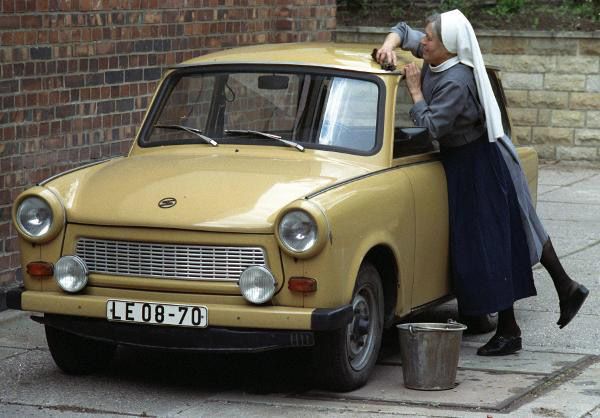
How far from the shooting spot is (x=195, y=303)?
649 cm

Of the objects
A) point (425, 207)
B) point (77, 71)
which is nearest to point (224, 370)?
point (425, 207)

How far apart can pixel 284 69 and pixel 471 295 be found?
162 cm

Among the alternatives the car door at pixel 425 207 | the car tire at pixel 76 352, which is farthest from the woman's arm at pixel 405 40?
the car tire at pixel 76 352

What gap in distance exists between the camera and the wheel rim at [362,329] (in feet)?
22.3

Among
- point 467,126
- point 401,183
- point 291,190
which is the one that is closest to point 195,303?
point 291,190

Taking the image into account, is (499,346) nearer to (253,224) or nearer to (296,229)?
Answer: (296,229)

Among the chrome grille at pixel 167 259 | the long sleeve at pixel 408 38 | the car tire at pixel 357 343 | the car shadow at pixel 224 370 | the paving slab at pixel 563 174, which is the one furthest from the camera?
the paving slab at pixel 563 174

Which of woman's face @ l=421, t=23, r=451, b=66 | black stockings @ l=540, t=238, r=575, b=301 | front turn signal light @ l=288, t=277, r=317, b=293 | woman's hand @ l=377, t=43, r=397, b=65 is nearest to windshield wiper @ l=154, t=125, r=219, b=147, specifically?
woman's hand @ l=377, t=43, r=397, b=65

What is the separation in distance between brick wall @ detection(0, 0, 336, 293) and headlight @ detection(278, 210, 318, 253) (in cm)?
305

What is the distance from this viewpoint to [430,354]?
22.3ft

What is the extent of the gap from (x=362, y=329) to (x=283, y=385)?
1.67 ft

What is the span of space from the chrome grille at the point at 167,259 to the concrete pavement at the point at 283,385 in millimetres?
630

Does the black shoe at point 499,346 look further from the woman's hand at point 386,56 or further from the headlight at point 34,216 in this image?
the headlight at point 34,216

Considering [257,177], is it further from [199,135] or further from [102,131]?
[102,131]
